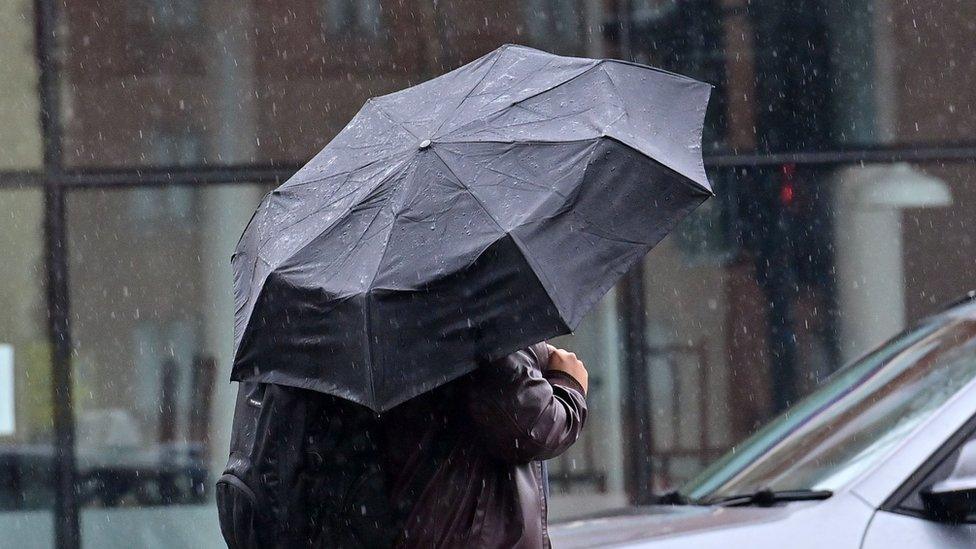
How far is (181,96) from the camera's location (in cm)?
773

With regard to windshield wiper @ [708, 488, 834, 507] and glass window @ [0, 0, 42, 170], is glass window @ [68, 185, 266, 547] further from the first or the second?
windshield wiper @ [708, 488, 834, 507]

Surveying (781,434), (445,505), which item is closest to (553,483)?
(781,434)

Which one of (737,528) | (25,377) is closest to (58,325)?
(25,377)

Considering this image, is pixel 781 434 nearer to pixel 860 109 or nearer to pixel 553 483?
pixel 553 483

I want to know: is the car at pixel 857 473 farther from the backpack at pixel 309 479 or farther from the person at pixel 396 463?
the backpack at pixel 309 479

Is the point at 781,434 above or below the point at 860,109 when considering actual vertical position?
below

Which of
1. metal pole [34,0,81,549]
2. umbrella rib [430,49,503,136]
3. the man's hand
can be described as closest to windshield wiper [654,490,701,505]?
the man's hand

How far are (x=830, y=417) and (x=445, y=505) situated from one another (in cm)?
160

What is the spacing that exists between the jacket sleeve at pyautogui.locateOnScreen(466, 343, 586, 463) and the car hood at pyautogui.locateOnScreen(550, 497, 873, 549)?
2.32 feet

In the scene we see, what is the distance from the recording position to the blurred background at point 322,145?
7582 millimetres

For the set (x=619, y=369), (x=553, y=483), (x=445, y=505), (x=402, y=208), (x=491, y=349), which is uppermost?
(x=402, y=208)

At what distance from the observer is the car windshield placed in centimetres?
350

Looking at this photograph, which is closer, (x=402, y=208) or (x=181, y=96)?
(x=402, y=208)

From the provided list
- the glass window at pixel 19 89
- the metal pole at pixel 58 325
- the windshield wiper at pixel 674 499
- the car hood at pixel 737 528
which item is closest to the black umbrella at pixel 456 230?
the car hood at pixel 737 528
